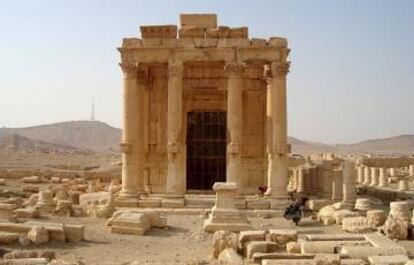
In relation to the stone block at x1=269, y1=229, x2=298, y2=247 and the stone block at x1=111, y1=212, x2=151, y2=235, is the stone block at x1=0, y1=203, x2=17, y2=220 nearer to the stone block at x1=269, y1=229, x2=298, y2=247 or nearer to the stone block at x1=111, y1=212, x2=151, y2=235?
the stone block at x1=111, y1=212, x2=151, y2=235

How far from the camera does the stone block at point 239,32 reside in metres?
22.5

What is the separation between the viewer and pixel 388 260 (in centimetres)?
1072

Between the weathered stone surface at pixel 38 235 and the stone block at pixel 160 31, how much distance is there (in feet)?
36.1

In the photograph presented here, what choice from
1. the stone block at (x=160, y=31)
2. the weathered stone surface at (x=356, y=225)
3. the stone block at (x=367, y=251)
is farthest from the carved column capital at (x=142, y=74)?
the stone block at (x=367, y=251)

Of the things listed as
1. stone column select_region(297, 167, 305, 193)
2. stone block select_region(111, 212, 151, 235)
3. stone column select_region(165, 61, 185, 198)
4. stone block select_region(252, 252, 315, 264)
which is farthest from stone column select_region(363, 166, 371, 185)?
stone block select_region(252, 252, 315, 264)

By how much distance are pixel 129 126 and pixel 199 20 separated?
534 cm

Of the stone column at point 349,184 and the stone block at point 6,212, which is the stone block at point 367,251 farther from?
the stone column at point 349,184

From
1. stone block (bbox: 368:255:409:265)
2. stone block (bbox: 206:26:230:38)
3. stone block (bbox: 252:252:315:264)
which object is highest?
stone block (bbox: 206:26:230:38)

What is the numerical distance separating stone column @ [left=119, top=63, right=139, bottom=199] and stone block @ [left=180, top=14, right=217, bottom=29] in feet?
10.1

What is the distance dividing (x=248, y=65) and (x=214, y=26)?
7.06 feet

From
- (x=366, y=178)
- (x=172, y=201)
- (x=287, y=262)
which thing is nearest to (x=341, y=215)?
(x=172, y=201)

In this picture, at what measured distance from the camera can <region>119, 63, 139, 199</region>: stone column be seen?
22.6 metres

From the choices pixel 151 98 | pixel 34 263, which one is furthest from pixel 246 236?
pixel 151 98

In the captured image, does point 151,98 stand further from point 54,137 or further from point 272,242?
point 54,137
